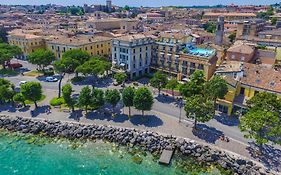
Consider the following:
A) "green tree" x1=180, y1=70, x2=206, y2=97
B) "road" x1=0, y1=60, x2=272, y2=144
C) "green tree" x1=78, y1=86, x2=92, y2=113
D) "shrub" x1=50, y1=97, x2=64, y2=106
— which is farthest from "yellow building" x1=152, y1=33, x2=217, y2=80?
"shrub" x1=50, y1=97, x2=64, y2=106

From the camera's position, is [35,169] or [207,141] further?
[207,141]

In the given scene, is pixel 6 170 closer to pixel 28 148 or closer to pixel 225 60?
pixel 28 148

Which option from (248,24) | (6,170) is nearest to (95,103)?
(6,170)

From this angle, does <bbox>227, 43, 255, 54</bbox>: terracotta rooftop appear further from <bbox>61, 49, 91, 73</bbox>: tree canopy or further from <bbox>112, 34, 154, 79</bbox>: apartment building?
<bbox>61, 49, 91, 73</bbox>: tree canopy

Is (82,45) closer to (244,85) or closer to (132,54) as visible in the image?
(132,54)

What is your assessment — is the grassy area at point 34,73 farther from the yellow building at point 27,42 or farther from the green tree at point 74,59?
the yellow building at point 27,42

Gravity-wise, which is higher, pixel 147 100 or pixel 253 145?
pixel 147 100

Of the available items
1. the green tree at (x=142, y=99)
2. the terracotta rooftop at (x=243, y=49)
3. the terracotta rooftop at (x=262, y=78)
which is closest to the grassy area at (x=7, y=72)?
the green tree at (x=142, y=99)
